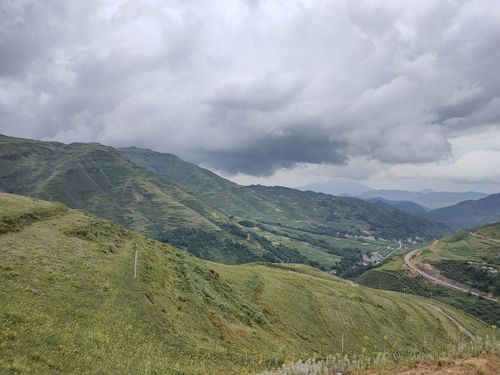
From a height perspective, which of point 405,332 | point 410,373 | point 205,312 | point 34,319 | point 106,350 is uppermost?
point 410,373

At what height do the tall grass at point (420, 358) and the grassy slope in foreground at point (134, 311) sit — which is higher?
the tall grass at point (420, 358)

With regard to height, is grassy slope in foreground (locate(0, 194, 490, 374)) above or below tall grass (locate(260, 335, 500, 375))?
below

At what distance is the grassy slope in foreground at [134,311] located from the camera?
19328 mm

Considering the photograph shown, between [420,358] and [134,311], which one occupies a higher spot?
[420,358]

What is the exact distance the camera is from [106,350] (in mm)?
20672

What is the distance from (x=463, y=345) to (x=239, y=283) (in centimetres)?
4558

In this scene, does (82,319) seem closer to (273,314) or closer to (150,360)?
(150,360)

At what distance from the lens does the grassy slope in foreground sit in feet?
63.4

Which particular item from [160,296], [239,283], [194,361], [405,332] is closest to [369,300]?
[405,332]

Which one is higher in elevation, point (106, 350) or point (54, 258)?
point (54, 258)

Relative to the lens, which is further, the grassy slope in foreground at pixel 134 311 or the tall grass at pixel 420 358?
the grassy slope in foreground at pixel 134 311

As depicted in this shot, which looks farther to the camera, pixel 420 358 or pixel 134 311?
pixel 134 311

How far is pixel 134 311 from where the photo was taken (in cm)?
2934

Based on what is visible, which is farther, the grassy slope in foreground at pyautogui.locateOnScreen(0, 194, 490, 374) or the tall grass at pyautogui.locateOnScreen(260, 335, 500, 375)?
the grassy slope in foreground at pyautogui.locateOnScreen(0, 194, 490, 374)
